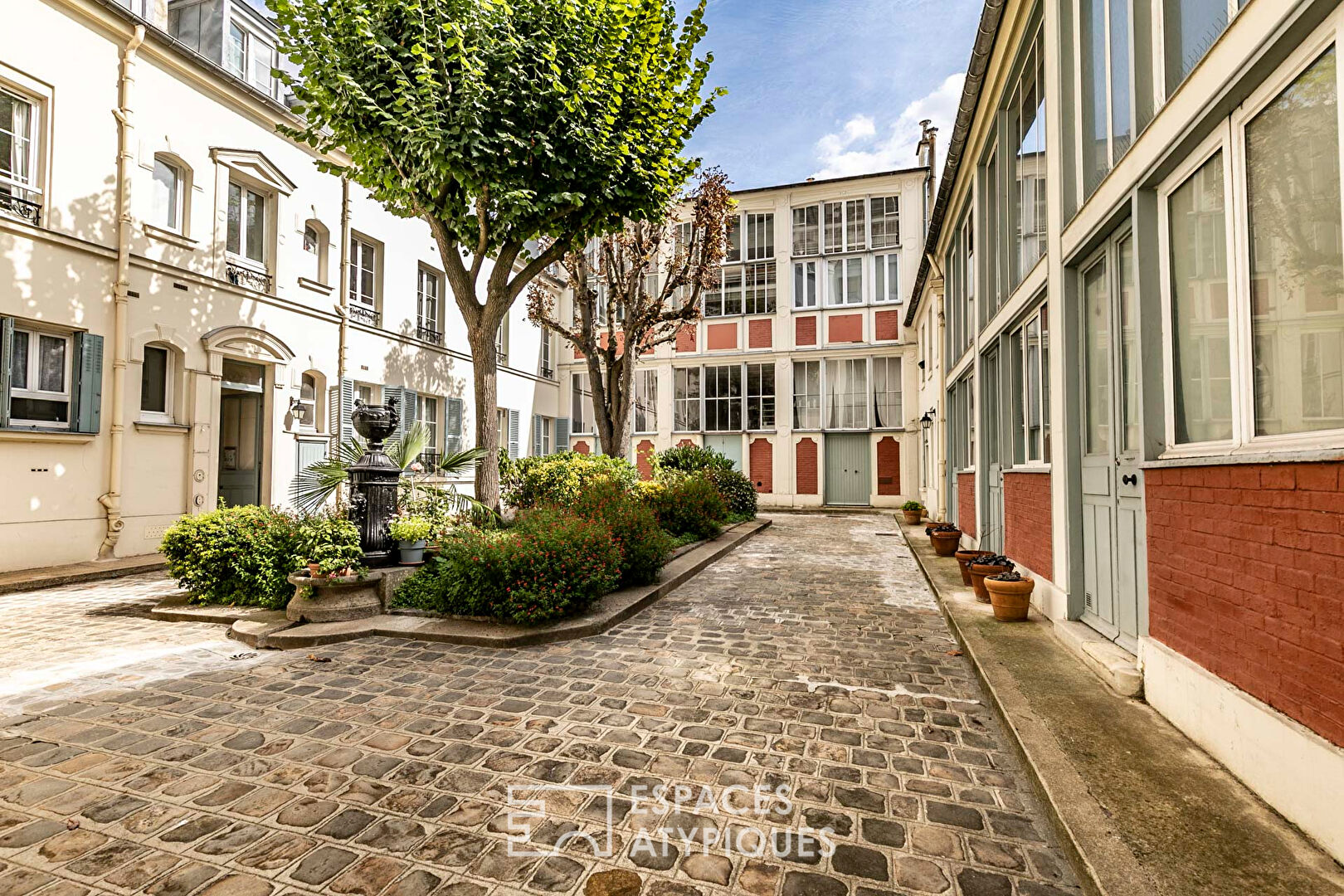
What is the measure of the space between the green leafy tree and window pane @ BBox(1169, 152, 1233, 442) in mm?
6064

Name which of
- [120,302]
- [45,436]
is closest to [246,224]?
[120,302]

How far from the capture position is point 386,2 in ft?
23.1

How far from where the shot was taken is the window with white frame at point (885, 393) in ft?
71.0

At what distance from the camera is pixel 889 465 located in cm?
2155

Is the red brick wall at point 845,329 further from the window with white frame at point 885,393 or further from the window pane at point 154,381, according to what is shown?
the window pane at point 154,381

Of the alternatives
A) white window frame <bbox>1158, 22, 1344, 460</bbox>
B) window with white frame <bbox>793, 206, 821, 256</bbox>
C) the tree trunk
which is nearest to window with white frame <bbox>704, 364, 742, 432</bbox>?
window with white frame <bbox>793, 206, 821, 256</bbox>

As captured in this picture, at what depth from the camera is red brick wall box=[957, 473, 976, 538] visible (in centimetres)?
1009

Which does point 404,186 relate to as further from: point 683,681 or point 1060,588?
point 1060,588

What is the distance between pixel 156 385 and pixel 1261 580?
535 inches

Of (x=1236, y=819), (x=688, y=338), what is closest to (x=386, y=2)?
(x=1236, y=819)

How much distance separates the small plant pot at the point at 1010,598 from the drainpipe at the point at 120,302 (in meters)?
11.9

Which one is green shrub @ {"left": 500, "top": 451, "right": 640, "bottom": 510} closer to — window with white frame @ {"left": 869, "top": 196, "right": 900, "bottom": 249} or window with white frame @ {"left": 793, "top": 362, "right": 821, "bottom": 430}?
window with white frame @ {"left": 793, "top": 362, "right": 821, "bottom": 430}

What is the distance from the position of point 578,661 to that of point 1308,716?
420 centimetres

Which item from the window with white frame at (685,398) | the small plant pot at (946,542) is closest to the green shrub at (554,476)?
the small plant pot at (946,542)
